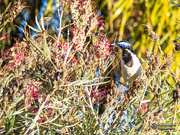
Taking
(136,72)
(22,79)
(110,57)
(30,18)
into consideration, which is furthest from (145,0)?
(22,79)

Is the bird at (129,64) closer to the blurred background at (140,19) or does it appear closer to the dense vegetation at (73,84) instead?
the blurred background at (140,19)

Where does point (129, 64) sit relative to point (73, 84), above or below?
below

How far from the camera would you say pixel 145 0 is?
5.51ft

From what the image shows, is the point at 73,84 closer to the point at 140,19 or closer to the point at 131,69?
the point at 131,69

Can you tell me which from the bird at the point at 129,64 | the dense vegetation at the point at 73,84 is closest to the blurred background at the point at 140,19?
the bird at the point at 129,64

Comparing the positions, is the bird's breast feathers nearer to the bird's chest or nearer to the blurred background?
the bird's chest

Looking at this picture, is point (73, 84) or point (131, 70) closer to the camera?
point (73, 84)

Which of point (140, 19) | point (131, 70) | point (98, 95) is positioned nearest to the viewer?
point (98, 95)

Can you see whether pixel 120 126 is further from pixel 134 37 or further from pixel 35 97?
pixel 134 37

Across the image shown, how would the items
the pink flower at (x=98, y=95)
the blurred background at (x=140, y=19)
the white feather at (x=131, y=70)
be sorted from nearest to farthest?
the pink flower at (x=98, y=95) < the white feather at (x=131, y=70) < the blurred background at (x=140, y=19)

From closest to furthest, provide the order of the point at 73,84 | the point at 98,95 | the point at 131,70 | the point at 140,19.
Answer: the point at 73,84 < the point at 98,95 < the point at 131,70 < the point at 140,19

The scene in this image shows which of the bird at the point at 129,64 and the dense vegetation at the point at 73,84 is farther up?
the dense vegetation at the point at 73,84

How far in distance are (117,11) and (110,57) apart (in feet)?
3.23

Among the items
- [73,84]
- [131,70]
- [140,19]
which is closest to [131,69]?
[131,70]
